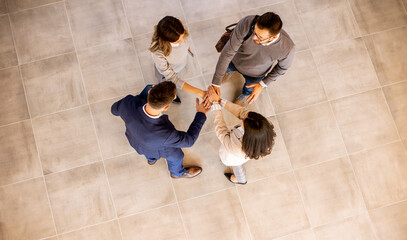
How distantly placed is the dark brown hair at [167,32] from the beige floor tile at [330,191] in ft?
6.33

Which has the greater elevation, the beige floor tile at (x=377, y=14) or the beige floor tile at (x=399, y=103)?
the beige floor tile at (x=377, y=14)

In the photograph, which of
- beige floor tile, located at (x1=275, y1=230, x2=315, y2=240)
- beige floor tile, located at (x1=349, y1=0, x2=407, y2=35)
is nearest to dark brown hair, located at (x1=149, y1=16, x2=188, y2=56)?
beige floor tile, located at (x1=275, y1=230, x2=315, y2=240)

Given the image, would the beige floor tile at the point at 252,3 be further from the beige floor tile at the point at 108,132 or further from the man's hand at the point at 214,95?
the beige floor tile at the point at 108,132

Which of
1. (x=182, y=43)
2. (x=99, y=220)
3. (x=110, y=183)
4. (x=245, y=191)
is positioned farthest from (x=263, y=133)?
(x=99, y=220)

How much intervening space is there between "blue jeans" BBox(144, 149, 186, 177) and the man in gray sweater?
679 mm

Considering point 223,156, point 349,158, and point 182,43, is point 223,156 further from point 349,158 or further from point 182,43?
point 349,158

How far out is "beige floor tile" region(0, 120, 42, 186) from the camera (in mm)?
2803

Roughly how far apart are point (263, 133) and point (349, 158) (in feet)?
5.68

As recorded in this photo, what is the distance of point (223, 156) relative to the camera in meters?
2.29

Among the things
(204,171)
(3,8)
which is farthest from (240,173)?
(3,8)

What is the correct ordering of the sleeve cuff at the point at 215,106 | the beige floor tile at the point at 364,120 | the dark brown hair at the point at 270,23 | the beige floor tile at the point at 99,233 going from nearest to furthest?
the dark brown hair at the point at 270,23 → the sleeve cuff at the point at 215,106 → the beige floor tile at the point at 99,233 → the beige floor tile at the point at 364,120

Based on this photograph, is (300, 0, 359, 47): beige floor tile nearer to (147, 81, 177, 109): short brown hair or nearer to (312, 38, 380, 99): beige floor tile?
(312, 38, 380, 99): beige floor tile

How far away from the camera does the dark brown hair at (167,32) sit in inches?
73.4

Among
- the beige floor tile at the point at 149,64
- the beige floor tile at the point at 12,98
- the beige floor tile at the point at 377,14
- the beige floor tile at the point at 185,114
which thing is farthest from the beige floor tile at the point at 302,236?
the beige floor tile at the point at 12,98
